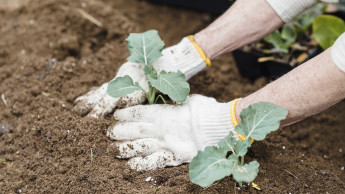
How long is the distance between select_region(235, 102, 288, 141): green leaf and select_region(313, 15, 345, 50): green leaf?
0.93 metres

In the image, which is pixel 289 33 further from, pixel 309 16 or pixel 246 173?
pixel 246 173

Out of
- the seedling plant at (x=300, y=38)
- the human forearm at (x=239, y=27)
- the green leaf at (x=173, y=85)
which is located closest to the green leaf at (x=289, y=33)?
the seedling plant at (x=300, y=38)

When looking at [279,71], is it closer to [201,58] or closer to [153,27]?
[201,58]

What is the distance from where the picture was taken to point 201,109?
5.25 ft

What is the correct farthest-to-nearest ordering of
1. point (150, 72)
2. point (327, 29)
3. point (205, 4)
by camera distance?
point (205, 4)
point (327, 29)
point (150, 72)

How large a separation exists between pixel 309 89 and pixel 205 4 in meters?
1.60

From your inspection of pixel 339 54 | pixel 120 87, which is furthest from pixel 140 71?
pixel 339 54

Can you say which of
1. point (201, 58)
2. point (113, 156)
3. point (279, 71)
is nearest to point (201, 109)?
point (201, 58)

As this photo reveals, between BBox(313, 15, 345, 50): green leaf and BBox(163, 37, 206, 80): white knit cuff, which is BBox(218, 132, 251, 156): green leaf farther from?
BBox(313, 15, 345, 50): green leaf

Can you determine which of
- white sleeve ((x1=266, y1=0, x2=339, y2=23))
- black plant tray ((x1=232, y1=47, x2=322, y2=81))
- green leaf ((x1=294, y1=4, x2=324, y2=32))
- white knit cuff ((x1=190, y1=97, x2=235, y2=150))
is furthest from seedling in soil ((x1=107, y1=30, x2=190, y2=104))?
green leaf ((x1=294, y1=4, x2=324, y2=32))

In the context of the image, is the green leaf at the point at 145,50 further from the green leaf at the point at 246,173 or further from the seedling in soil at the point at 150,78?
the green leaf at the point at 246,173

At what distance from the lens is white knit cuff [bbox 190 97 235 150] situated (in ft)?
5.09

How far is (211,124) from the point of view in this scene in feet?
5.10

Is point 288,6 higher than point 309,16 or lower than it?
higher
